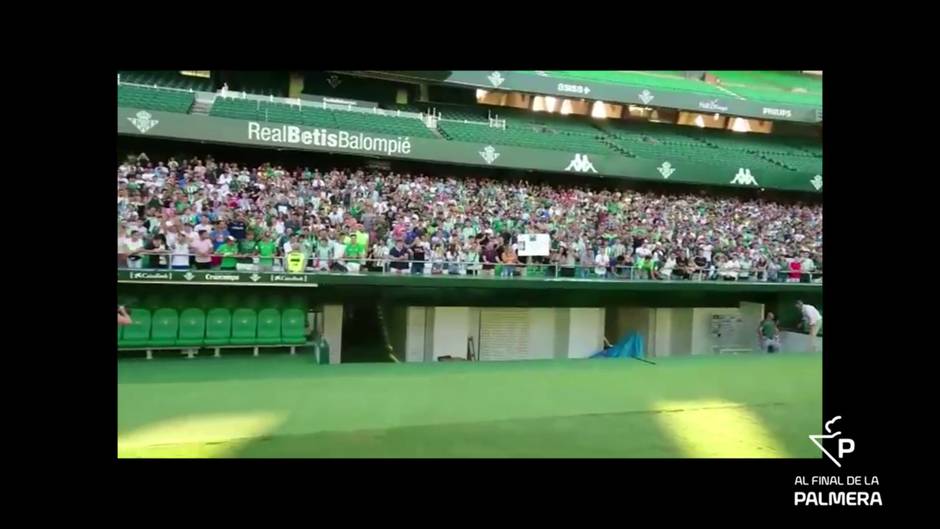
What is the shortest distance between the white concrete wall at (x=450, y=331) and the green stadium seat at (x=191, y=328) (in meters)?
4.96

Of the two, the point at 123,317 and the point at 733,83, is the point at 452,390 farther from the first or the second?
the point at 733,83

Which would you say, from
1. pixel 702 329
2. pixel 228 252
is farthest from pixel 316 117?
pixel 702 329

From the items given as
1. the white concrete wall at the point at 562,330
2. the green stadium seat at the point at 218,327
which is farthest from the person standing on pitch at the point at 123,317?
the white concrete wall at the point at 562,330

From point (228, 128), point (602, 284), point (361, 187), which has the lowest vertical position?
point (602, 284)

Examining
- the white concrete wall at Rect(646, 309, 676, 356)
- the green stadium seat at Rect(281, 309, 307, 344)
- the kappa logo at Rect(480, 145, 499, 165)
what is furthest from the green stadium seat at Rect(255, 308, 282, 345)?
the white concrete wall at Rect(646, 309, 676, 356)

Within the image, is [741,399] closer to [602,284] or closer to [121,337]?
[602,284]

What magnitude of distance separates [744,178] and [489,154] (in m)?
9.11

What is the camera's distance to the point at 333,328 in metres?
12.5

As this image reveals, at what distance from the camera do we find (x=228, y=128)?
540 inches

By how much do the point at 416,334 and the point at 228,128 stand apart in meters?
6.78

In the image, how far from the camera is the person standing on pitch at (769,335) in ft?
47.1

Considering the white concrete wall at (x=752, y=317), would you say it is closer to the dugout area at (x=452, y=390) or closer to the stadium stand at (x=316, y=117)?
the dugout area at (x=452, y=390)

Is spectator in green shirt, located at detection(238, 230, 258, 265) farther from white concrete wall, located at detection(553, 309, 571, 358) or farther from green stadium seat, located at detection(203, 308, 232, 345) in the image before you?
white concrete wall, located at detection(553, 309, 571, 358)
